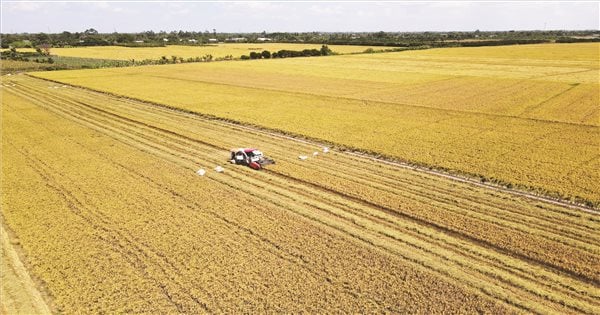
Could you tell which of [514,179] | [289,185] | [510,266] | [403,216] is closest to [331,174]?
[289,185]

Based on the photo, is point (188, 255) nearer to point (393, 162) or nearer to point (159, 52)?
point (393, 162)

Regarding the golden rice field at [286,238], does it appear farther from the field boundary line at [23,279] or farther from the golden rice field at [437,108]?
the golden rice field at [437,108]

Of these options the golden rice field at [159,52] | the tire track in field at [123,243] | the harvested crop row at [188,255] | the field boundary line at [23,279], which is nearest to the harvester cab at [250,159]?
the harvested crop row at [188,255]

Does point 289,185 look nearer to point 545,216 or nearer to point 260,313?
point 260,313

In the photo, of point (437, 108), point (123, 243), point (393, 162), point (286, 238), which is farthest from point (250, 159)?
point (437, 108)

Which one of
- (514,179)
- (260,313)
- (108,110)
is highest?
(108,110)

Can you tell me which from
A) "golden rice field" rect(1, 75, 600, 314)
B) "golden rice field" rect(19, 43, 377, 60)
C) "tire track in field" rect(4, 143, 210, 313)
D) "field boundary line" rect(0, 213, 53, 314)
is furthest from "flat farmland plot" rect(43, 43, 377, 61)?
"field boundary line" rect(0, 213, 53, 314)

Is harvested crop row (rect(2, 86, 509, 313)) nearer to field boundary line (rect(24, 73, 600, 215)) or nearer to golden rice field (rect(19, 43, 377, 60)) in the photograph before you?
field boundary line (rect(24, 73, 600, 215))
